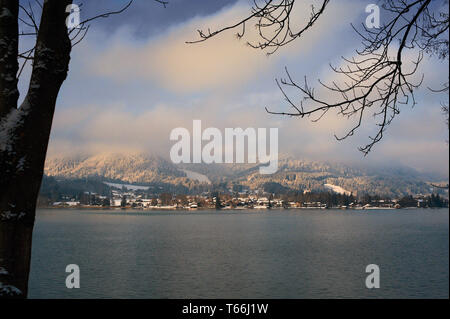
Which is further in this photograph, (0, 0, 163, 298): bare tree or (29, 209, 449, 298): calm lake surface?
(29, 209, 449, 298): calm lake surface

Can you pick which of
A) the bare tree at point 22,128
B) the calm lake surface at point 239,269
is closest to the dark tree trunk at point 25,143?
the bare tree at point 22,128

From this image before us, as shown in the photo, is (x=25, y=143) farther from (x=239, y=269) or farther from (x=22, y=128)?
(x=239, y=269)

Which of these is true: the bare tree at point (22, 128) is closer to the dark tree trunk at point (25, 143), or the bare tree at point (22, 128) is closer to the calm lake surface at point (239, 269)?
the dark tree trunk at point (25, 143)

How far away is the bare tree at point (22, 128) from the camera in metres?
2.46

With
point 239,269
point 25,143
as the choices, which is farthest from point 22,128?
point 239,269

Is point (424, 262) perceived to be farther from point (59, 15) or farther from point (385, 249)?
point (59, 15)

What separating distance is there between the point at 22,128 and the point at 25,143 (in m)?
0.10

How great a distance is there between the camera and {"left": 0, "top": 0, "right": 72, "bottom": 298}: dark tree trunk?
2451 mm

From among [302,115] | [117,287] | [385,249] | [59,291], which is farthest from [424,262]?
[302,115]

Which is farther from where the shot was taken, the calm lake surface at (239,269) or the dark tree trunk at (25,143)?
the calm lake surface at (239,269)

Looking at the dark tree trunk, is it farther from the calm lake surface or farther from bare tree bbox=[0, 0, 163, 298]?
the calm lake surface

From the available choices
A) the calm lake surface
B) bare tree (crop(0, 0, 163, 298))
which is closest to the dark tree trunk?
bare tree (crop(0, 0, 163, 298))

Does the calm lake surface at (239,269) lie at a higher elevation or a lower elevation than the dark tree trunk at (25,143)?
lower

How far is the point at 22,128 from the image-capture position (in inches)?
100
